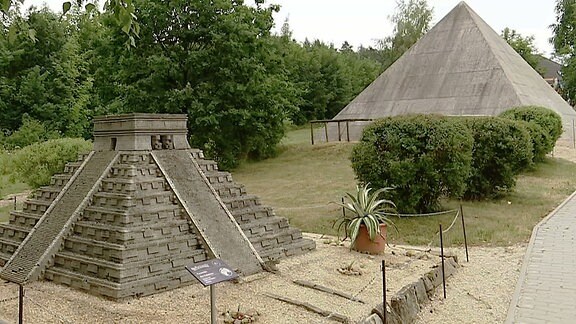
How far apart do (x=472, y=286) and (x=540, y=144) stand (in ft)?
34.5

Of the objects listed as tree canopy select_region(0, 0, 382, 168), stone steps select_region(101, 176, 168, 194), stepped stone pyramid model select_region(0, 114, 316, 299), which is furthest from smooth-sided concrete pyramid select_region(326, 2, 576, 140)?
stone steps select_region(101, 176, 168, 194)

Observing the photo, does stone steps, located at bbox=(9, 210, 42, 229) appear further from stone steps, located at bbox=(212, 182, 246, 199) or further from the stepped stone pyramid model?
stone steps, located at bbox=(212, 182, 246, 199)

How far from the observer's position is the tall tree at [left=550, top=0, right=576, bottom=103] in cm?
4083

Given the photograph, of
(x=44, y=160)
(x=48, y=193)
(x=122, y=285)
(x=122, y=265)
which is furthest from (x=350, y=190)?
(x=122, y=285)

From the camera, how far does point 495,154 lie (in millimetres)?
12414

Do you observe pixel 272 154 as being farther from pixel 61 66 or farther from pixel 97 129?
pixel 97 129

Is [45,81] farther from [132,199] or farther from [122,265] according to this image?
[122,265]

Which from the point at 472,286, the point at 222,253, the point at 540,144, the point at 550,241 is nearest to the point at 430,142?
the point at 550,241

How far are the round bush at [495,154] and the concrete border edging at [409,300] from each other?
5995 millimetres

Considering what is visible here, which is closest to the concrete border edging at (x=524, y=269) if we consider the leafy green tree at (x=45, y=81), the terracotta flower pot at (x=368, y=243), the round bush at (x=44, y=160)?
the terracotta flower pot at (x=368, y=243)

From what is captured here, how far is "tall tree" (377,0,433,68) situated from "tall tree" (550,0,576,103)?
11575 mm

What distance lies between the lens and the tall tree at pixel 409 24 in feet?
136

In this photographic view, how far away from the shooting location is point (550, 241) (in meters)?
8.97

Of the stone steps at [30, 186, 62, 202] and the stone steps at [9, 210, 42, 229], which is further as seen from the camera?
the stone steps at [30, 186, 62, 202]
